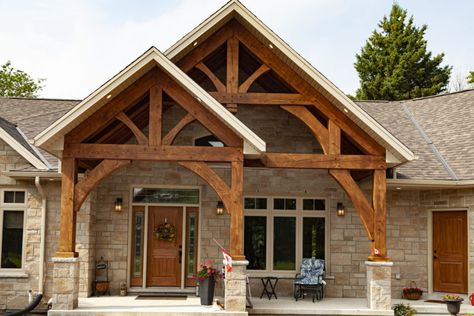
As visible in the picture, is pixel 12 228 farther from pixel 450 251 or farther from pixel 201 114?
pixel 450 251

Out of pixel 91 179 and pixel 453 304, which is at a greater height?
pixel 91 179

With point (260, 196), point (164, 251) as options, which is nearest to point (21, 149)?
point (164, 251)

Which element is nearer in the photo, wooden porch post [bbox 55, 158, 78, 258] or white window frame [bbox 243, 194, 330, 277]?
wooden porch post [bbox 55, 158, 78, 258]

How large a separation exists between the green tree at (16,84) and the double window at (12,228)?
76.9 feet

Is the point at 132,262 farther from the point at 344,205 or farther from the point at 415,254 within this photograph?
the point at 415,254

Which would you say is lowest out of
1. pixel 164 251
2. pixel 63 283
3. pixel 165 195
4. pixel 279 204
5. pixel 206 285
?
pixel 206 285

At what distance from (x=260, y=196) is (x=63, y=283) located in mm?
5036

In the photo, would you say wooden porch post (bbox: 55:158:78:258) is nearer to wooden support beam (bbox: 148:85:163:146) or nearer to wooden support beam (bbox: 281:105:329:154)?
wooden support beam (bbox: 148:85:163:146)

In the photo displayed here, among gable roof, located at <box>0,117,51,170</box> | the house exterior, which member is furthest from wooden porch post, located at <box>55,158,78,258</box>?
gable roof, located at <box>0,117,51,170</box>

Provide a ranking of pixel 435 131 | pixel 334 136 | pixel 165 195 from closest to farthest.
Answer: pixel 334 136 → pixel 165 195 → pixel 435 131

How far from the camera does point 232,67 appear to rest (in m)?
11.9

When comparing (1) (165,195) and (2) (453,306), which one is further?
(1) (165,195)

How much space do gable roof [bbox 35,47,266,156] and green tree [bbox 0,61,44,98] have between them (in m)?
26.3

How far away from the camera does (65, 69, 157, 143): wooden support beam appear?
1078 cm
